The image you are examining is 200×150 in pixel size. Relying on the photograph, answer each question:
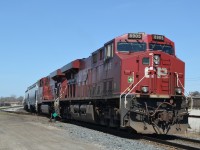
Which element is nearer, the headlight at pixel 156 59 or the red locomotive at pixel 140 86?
the red locomotive at pixel 140 86

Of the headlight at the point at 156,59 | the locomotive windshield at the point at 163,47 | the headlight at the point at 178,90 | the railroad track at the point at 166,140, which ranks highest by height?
the locomotive windshield at the point at 163,47

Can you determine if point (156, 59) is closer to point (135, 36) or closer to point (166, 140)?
point (135, 36)

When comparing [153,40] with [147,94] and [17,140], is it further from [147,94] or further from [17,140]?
[17,140]

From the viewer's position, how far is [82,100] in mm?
22109

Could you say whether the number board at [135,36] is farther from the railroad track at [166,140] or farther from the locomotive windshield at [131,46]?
the railroad track at [166,140]

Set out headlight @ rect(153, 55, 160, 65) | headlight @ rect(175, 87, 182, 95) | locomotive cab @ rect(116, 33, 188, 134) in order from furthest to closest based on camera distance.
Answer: headlight @ rect(153, 55, 160, 65)
headlight @ rect(175, 87, 182, 95)
locomotive cab @ rect(116, 33, 188, 134)

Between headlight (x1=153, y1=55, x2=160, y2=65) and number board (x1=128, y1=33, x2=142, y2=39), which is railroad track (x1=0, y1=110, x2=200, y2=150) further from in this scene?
number board (x1=128, y1=33, x2=142, y2=39)

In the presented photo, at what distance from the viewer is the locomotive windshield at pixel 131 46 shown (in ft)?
54.2

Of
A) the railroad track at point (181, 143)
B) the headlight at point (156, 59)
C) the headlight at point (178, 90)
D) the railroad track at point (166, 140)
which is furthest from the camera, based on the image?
the headlight at point (156, 59)

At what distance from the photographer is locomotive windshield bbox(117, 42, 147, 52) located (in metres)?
16.5

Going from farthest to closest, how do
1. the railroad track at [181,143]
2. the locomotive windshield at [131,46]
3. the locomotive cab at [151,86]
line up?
1. the locomotive windshield at [131,46]
2. the locomotive cab at [151,86]
3. the railroad track at [181,143]

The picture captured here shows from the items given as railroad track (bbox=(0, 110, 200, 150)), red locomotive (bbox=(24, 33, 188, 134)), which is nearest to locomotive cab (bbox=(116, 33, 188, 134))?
red locomotive (bbox=(24, 33, 188, 134))

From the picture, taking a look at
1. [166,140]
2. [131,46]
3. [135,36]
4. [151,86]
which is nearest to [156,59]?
[151,86]

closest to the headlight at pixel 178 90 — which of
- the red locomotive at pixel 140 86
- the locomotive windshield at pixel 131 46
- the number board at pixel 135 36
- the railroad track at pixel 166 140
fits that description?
the red locomotive at pixel 140 86
